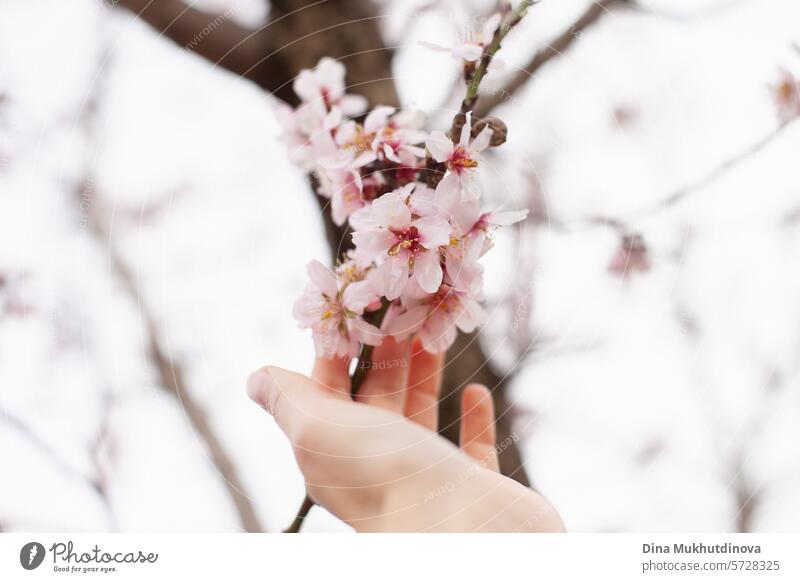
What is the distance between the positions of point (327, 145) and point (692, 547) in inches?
20.0

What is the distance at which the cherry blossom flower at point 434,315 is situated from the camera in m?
0.43

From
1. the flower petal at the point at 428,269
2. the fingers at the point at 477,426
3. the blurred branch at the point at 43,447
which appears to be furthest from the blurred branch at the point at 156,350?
the flower petal at the point at 428,269

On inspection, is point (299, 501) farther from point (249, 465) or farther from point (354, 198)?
point (354, 198)

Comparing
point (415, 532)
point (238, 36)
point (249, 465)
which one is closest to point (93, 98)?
point (238, 36)

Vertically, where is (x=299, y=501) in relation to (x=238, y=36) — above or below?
below

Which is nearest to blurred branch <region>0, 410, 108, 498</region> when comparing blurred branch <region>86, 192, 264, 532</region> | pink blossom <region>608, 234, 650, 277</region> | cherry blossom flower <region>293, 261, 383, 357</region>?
blurred branch <region>86, 192, 264, 532</region>

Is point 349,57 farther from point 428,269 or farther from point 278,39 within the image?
point 428,269

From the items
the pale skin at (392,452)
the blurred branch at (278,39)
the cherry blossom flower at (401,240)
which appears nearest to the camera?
the cherry blossom flower at (401,240)

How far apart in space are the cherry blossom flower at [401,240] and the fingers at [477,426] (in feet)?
0.62

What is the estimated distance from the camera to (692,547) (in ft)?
1.87

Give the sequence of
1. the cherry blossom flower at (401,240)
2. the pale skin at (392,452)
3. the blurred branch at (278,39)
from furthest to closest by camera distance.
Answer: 1. the blurred branch at (278,39)
2. the pale skin at (392,452)
3. the cherry blossom flower at (401,240)

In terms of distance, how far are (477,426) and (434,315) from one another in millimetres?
168

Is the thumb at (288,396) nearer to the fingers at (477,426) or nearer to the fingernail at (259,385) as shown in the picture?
the fingernail at (259,385)

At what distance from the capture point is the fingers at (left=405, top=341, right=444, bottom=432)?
53cm
